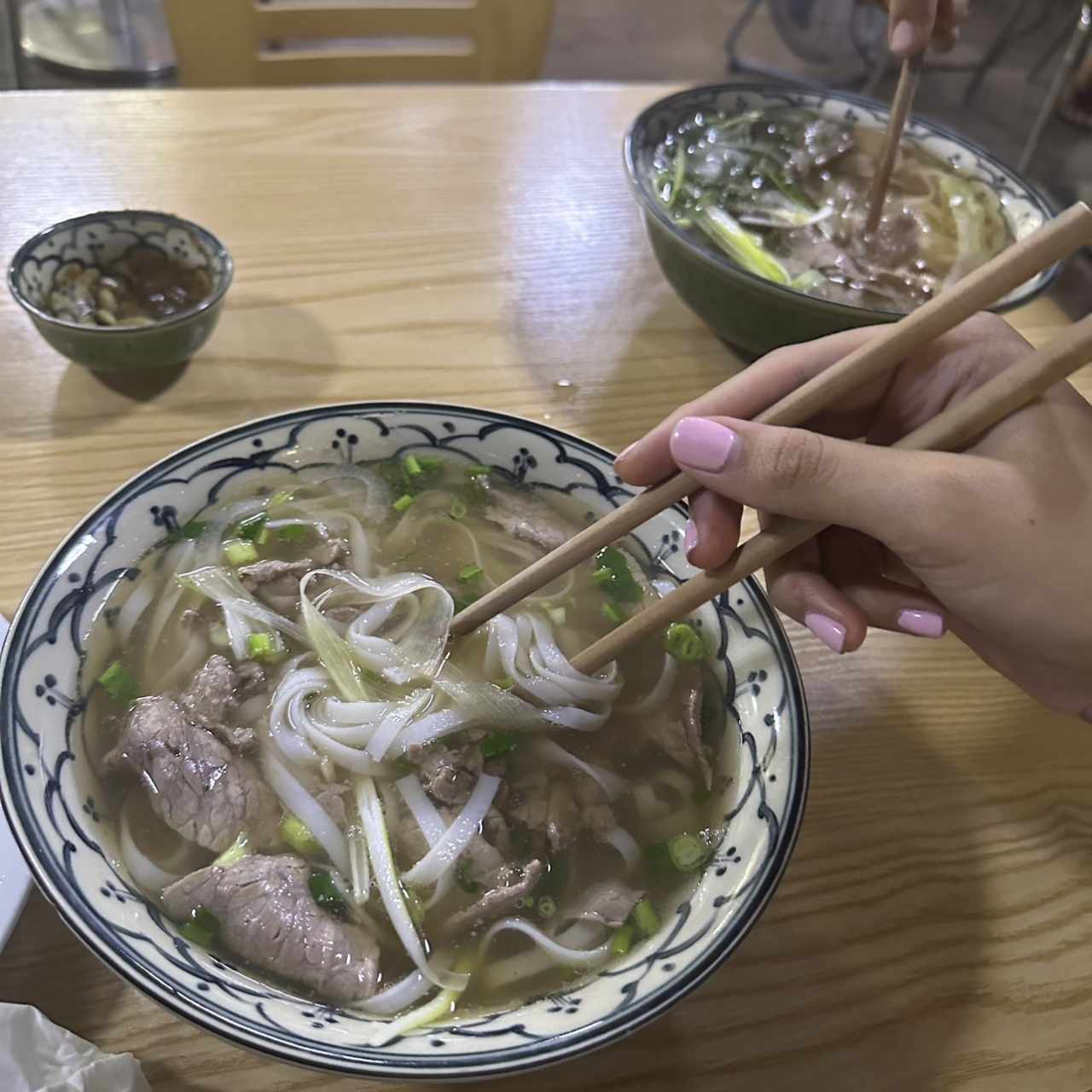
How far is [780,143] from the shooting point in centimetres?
207

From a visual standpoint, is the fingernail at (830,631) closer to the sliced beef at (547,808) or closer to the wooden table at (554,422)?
the wooden table at (554,422)

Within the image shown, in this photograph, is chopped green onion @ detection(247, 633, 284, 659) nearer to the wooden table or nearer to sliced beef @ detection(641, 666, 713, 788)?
the wooden table

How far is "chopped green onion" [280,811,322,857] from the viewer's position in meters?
1.07

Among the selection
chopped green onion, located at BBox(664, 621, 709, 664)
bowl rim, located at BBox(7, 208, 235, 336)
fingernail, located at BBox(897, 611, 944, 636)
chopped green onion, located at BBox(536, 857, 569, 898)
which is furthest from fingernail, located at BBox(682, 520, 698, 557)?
bowl rim, located at BBox(7, 208, 235, 336)

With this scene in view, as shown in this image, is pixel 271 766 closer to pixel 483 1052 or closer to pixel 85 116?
pixel 483 1052

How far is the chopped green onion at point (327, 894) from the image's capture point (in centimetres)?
101

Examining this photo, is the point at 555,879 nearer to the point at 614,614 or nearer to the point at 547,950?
the point at 547,950

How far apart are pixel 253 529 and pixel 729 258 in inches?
42.0

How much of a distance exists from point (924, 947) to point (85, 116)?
2.32 meters

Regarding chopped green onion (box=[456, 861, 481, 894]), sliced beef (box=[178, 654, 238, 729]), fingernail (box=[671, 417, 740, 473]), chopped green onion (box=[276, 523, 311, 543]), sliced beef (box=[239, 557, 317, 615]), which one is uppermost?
fingernail (box=[671, 417, 740, 473])

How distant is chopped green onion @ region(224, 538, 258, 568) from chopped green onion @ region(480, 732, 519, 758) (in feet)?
1.40

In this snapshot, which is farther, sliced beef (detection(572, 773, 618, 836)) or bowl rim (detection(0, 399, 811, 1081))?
sliced beef (detection(572, 773, 618, 836))

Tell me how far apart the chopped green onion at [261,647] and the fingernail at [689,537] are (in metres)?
0.56

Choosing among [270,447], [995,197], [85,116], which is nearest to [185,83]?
[85,116]
